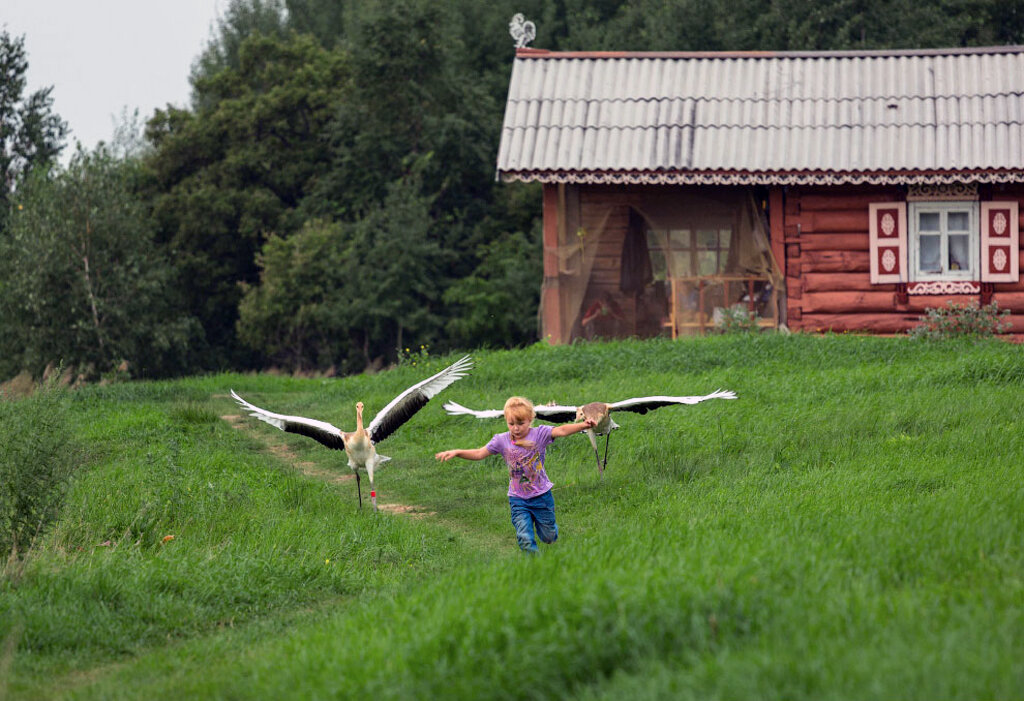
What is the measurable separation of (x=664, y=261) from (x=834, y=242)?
284 centimetres

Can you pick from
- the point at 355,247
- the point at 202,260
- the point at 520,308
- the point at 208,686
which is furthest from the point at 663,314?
the point at 202,260

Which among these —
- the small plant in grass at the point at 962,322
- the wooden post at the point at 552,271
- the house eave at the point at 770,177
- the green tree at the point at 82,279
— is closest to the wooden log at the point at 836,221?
the house eave at the point at 770,177

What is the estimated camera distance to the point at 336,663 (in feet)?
17.0

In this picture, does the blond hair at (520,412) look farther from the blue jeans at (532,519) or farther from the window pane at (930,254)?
the window pane at (930,254)

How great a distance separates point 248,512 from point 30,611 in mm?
3022

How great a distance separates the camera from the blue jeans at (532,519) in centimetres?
787

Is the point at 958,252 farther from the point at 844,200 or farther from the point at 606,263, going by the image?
the point at 606,263

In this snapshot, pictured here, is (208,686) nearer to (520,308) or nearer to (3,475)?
(3,475)

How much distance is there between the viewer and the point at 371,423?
1019 cm

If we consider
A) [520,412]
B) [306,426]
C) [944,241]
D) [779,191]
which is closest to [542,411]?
[520,412]

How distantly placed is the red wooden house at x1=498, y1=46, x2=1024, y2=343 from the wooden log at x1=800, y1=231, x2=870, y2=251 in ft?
0.08

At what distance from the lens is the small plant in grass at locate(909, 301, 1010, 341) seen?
58.0 feet

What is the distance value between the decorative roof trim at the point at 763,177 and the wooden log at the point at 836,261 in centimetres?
119

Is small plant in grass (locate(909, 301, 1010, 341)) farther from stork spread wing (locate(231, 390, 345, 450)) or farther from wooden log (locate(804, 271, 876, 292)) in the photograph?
stork spread wing (locate(231, 390, 345, 450))
